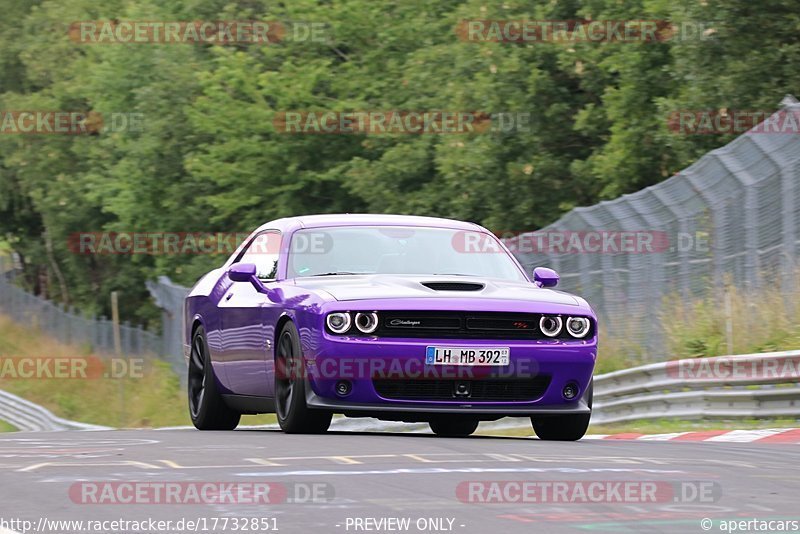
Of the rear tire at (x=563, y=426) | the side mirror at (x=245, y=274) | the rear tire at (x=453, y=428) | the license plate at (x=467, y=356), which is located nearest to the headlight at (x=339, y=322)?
the license plate at (x=467, y=356)

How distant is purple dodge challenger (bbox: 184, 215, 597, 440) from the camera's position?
10.9 metres

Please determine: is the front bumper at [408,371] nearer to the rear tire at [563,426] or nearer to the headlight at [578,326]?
the headlight at [578,326]

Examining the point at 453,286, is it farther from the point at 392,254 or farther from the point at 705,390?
the point at 705,390

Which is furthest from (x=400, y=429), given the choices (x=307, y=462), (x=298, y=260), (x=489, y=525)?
(x=489, y=525)

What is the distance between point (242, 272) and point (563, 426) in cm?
246

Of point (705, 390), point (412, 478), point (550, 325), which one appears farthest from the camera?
point (705, 390)

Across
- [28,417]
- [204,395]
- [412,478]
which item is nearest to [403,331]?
[412,478]

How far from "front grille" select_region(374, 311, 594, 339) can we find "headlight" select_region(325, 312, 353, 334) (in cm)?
19

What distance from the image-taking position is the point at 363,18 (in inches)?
1775

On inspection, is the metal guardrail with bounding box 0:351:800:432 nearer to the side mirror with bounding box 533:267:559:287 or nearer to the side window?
the side mirror with bounding box 533:267:559:287

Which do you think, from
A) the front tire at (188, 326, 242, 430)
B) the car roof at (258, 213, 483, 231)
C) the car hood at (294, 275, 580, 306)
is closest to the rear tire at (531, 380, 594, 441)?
the car hood at (294, 275, 580, 306)

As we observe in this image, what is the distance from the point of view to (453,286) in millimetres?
11344

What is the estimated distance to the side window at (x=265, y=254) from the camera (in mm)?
12477

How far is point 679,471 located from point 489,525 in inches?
Result: 84.3
